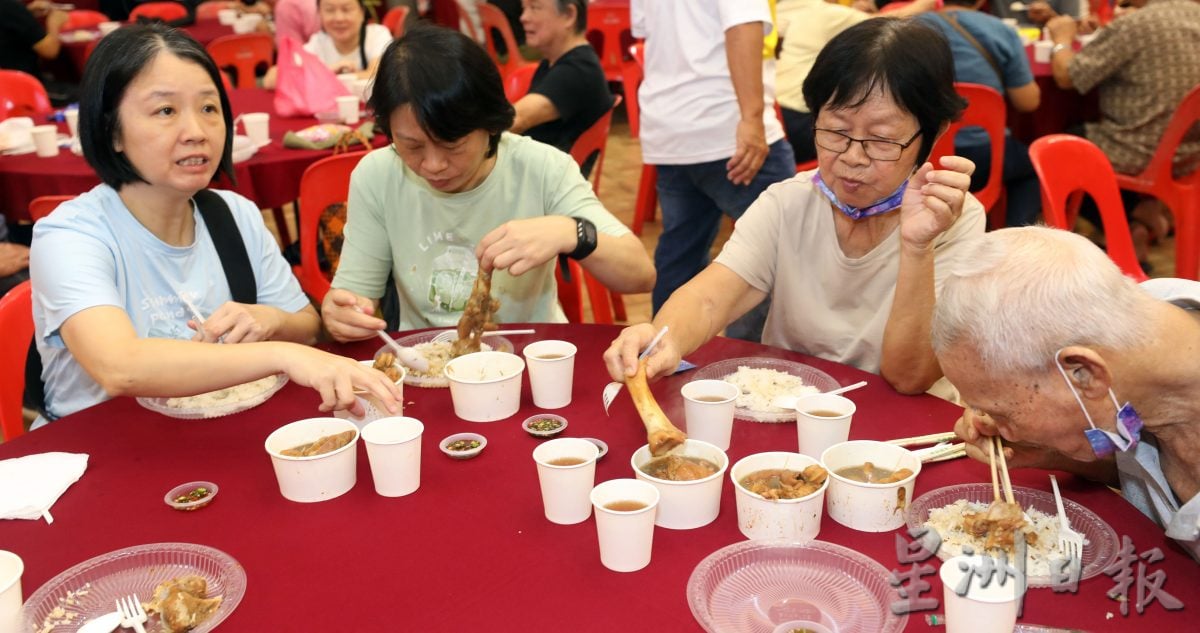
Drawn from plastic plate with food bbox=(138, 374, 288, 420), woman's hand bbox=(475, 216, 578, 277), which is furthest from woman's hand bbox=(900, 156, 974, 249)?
plastic plate with food bbox=(138, 374, 288, 420)

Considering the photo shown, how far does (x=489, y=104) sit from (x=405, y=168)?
0.39m

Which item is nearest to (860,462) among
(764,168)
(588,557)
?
(588,557)

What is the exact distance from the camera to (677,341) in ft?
6.75

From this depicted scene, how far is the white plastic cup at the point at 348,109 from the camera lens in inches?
174

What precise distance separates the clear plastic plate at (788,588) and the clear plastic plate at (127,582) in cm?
66

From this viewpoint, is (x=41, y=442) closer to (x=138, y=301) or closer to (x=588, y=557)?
(x=138, y=301)

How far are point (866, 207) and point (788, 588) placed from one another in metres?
1.05

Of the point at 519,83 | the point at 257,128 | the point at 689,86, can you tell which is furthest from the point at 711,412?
the point at 519,83

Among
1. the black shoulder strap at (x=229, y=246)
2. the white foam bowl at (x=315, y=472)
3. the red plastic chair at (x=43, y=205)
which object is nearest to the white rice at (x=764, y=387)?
the white foam bowl at (x=315, y=472)

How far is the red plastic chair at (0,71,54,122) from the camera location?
4.97 meters

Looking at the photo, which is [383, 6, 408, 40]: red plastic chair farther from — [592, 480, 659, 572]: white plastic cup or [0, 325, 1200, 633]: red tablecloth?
[592, 480, 659, 572]: white plastic cup

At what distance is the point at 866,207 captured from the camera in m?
2.15

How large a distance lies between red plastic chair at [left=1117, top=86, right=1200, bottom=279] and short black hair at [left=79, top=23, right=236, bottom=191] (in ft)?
12.7

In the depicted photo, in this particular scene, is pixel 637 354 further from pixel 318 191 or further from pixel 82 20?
pixel 82 20
